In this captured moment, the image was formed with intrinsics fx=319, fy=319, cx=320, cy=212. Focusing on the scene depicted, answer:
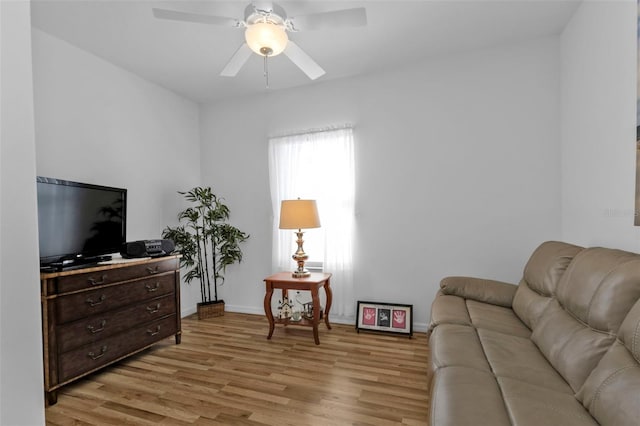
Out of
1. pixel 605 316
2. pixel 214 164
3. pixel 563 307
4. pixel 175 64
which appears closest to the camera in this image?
pixel 605 316

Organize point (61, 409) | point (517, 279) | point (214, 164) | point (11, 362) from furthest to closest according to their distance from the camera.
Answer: point (214, 164) < point (517, 279) < point (61, 409) < point (11, 362)

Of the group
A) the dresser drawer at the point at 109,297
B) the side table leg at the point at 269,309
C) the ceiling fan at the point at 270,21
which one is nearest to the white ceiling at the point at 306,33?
the ceiling fan at the point at 270,21

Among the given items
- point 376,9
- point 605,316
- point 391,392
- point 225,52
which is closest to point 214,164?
point 225,52

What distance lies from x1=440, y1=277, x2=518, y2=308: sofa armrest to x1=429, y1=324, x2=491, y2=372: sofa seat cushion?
65 cm

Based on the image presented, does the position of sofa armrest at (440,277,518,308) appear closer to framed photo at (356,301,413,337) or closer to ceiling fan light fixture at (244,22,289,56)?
framed photo at (356,301,413,337)

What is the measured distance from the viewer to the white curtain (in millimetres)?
3416

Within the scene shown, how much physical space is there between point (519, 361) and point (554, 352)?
0.53 feet

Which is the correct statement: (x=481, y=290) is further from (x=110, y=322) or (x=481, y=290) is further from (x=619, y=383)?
(x=110, y=322)

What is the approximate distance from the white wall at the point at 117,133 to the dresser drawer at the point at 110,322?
32.9 inches

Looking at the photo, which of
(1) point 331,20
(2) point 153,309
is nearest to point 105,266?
(2) point 153,309

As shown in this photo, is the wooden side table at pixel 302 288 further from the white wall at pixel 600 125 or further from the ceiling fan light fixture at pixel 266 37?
the white wall at pixel 600 125

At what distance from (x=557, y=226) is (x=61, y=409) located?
12.9 feet

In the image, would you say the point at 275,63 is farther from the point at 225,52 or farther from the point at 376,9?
the point at 376,9

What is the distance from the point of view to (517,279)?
2.89 m
